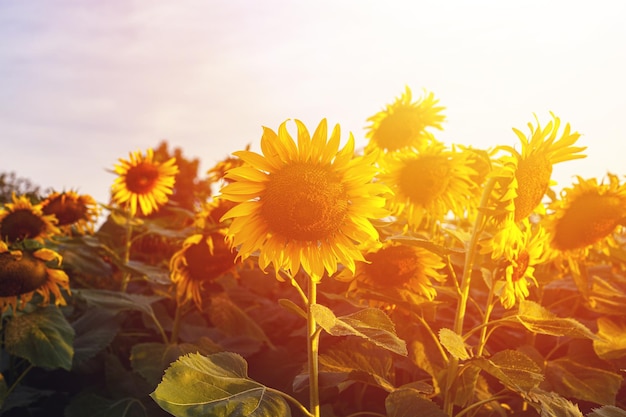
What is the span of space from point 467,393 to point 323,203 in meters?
0.91

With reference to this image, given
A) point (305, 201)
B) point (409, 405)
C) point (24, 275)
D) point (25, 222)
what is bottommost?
point (409, 405)

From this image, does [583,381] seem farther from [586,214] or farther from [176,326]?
[176,326]

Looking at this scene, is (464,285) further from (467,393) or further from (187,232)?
(187,232)

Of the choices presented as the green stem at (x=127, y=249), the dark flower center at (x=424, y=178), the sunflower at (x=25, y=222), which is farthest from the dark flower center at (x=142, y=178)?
the dark flower center at (x=424, y=178)

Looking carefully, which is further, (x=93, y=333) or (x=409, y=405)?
(x=93, y=333)

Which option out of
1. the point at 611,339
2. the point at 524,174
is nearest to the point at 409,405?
the point at 524,174

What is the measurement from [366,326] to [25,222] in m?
2.55

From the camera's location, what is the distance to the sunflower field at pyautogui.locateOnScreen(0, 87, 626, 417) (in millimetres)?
1802

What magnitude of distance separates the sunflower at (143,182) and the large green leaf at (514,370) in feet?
9.53

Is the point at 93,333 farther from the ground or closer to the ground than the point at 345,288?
closer to the ground

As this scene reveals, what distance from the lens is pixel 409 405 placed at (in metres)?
1.87

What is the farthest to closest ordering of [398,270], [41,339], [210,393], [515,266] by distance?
[41,339] < [398,270] < [515,266] < [210,393]

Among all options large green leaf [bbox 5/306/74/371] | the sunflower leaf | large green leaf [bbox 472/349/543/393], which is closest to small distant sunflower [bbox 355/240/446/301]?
large green leaf [bbox 472/349/543/393]

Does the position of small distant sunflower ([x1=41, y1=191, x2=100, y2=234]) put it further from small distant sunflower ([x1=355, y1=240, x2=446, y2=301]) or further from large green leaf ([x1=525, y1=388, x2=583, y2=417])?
large green leaf ([x1=525, y1=388, x2=583, y2=417])
